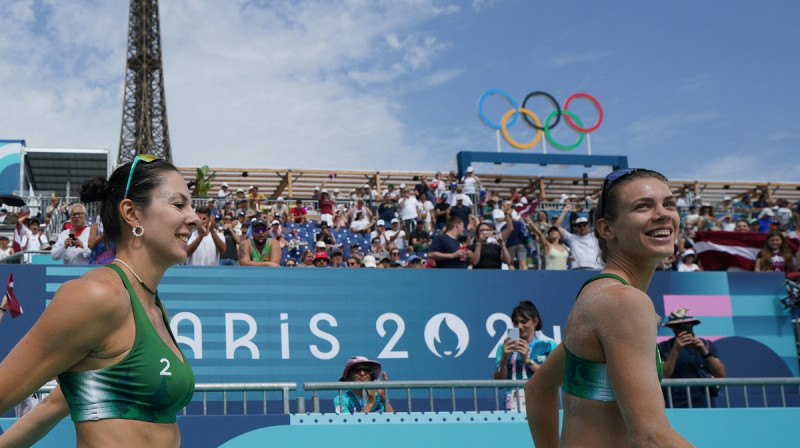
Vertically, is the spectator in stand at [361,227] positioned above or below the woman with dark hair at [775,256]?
above

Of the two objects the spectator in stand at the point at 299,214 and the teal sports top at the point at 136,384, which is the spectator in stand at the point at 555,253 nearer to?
the spectator in stand at the point at 299,214

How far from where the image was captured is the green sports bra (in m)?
2.38

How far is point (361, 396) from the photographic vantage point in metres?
7.12

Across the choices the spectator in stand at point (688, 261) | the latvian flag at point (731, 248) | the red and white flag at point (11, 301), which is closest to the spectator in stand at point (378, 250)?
the spectator in stand at point (688, 261)

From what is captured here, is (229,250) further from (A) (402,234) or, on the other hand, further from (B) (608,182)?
(B) (608,182)

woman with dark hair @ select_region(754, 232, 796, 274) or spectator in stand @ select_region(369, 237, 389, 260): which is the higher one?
spectator in stand @ select_region(369, 237, 389, 260)

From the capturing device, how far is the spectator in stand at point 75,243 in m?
9.45

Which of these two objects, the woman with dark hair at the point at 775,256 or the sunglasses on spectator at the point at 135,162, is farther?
the woman with dark hair at the point at 775,256

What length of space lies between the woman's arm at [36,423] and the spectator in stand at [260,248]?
7483 millimetres

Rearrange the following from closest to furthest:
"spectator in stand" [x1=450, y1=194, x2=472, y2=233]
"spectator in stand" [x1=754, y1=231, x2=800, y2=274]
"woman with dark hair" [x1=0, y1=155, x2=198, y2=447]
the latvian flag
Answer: "woman with dark hair" [x1=0, y1=155, x2=198, y2=447]
"spectator in stand" [x1=754, y1=231, x2=800, y2=274]
the latvian flag
"spectator in stand" [x1=450, y1=194, x2=472, y2=233]

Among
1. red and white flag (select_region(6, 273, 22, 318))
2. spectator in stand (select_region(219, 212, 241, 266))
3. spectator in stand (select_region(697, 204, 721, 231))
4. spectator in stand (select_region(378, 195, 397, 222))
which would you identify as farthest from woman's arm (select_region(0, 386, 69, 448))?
spectator in stand (select_region(697, 204, 721, 231))

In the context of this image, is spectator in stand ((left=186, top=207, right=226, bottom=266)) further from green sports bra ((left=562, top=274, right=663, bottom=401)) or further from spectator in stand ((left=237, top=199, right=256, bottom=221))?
green sports bra ((left=562, top=274, right=663, bottom=401))

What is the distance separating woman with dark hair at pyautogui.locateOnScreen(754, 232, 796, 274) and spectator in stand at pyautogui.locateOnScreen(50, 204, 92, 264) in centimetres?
972

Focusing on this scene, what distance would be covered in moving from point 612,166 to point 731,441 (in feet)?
76.9
